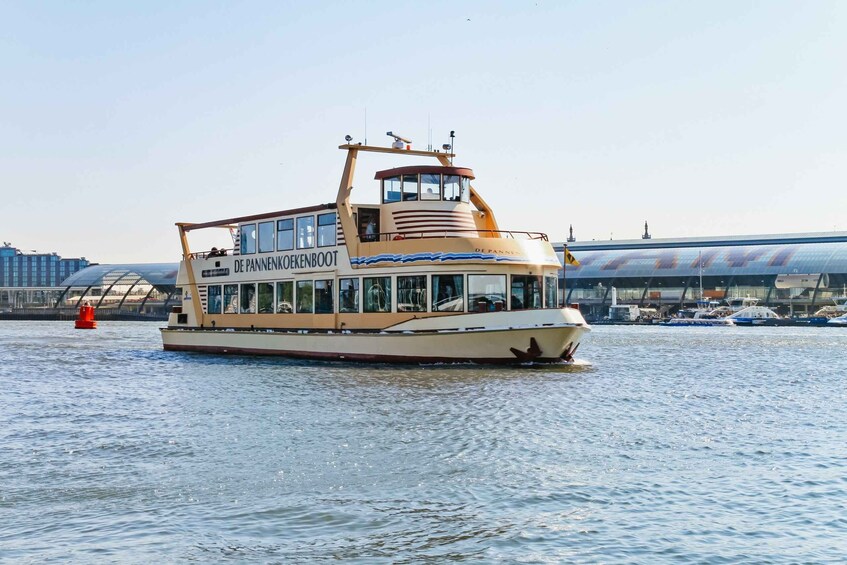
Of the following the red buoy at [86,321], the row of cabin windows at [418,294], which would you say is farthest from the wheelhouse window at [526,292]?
the red buoy at [86,321]

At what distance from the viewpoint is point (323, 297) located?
3847 centimetres

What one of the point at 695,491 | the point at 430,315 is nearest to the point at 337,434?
Result: the point at 695,491

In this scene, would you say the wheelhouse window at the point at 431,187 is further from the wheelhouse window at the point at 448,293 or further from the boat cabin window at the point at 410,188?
the wheelhouse window at the point at 448,293

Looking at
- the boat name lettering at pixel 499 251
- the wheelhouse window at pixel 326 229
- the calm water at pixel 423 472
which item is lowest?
the calm water at pixel 423 472

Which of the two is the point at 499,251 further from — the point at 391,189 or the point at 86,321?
the point at 86,321

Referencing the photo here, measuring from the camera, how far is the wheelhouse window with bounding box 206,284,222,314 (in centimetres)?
4531

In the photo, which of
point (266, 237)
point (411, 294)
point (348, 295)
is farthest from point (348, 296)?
point (266, 237)

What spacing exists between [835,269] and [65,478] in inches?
4876

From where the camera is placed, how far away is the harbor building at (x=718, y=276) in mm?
125250

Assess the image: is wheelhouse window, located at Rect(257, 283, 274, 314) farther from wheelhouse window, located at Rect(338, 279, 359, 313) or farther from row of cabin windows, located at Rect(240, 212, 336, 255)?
wheelhouse window, located at Rect(338, 279, 359, 313)

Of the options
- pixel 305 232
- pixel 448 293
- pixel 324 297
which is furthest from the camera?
pixel 305 232

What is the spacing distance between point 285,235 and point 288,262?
1.18m

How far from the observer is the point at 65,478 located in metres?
15.2

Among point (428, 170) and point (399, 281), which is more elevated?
point (428, 170)
